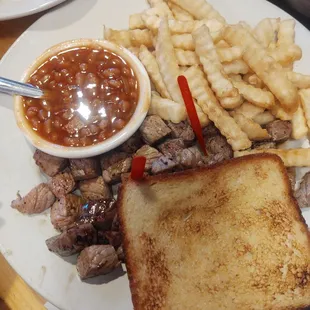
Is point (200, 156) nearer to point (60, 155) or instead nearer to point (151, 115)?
point (151, 115)

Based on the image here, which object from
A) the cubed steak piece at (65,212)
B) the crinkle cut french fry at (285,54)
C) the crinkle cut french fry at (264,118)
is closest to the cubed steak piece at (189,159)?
the crinkle cut french fry at (264,118)

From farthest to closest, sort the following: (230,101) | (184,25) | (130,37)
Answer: (130,37), (184,25), (230,101)

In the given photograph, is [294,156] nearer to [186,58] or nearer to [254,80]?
[254,80]

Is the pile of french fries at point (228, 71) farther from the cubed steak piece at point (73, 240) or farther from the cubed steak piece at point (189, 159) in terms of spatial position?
the cubed steak piece at point (73, 240)

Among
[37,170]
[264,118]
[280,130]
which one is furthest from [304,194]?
[37,170]

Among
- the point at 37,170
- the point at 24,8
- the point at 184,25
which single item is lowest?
the point at 37,170

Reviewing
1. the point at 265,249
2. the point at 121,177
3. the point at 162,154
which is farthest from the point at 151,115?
the point at 265,249
